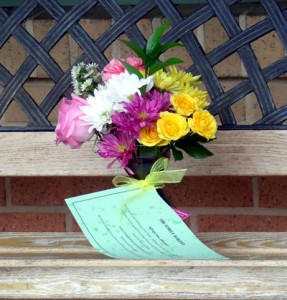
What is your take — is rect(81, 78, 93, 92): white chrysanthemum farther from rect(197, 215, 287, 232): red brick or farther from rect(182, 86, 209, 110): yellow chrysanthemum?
rect(197, 215, 287, 232): red brick

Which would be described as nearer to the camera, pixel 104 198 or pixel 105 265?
pixel 105 265

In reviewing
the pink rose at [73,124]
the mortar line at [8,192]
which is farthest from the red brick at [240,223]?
the pink rose at [73,124]

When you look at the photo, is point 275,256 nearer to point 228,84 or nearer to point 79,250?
point 79,250

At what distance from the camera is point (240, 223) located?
1378 millimetres

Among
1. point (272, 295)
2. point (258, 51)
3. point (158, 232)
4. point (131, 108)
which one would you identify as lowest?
point (272, 295)

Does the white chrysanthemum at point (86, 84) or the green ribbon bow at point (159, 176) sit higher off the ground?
the white chrysanthemum at point (86, 84)

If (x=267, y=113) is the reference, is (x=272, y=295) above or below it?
below

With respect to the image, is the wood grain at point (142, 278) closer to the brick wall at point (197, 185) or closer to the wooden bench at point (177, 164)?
the wooden bench at point (177, 164)

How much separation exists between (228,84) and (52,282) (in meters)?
0.63

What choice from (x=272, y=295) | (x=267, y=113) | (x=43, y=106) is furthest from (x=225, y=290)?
(x=43, y=106)

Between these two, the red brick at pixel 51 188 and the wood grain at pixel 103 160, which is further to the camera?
the red brick at pixel 51 188

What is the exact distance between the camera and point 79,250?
3.26 feet

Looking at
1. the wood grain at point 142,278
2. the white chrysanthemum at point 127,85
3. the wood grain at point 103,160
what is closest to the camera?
the wood grain at point 142,278

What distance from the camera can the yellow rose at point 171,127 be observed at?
→ 2.96 ft
